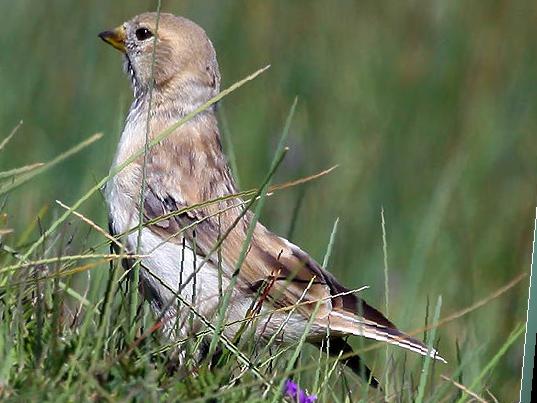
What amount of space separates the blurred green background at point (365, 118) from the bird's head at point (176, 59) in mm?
746

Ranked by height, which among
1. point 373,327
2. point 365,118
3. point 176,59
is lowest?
point 365,118

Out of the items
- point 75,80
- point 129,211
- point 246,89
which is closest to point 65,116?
point 75,80

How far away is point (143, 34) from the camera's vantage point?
16.4ft

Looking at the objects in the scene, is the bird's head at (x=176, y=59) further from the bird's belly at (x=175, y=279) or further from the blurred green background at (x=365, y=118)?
the blurred green background at (x=365, y=118)

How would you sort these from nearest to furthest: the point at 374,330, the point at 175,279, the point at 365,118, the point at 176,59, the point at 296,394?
the point at 296,394 → the point at 374,330 → the point at 175,279 → the point at 176,59 → the point at 365,118

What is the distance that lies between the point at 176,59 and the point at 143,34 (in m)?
0.17

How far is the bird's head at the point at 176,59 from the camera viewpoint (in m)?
4.90

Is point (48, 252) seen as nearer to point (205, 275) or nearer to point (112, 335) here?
point (112, 335)

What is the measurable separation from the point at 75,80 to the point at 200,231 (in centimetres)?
301

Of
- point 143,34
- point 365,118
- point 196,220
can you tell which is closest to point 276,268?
point 196,220

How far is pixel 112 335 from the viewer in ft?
10.6

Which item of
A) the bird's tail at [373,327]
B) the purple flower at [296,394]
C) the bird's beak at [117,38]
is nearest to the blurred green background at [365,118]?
the bird's beak at [117,38]

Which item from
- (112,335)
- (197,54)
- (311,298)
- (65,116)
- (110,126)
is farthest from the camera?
(65,116)

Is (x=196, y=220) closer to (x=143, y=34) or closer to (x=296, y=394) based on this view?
(x=143, y=34)
